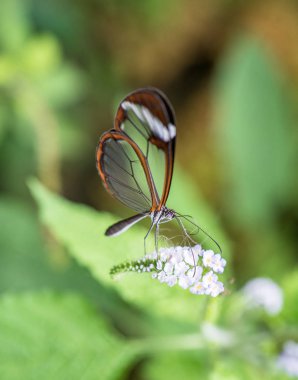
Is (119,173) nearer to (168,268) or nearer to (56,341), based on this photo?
(168,268)

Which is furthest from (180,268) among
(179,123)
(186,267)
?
(179,123)

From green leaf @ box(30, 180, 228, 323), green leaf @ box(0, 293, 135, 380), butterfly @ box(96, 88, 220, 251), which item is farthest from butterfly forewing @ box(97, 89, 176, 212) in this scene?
green leaf @ box(0, 293, 135, 380)

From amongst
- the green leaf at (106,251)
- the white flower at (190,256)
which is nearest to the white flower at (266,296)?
the green leaf at (106,251)

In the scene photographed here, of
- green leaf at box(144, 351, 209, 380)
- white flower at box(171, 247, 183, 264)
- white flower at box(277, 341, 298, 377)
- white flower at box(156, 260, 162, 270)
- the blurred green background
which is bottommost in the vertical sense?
white flower at box(156, 260, 162, 270)

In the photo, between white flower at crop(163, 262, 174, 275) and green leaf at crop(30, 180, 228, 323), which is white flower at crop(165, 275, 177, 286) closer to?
white flower at crop(163, 262, 174, 275)

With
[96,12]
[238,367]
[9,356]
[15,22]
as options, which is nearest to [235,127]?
[96,12]

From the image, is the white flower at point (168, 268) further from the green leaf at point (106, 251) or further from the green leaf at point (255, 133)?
the green leaf at point (255, 133)
